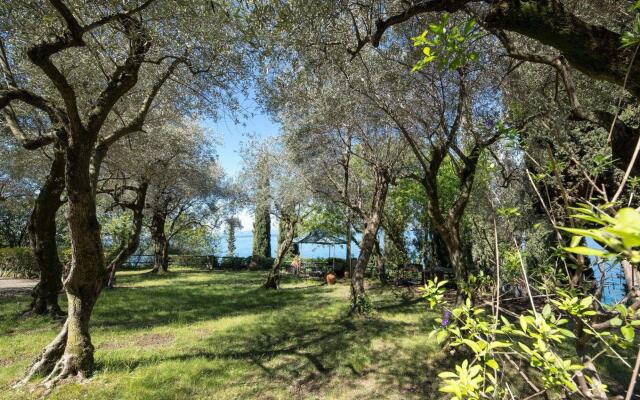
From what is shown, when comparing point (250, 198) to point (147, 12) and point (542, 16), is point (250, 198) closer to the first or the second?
point (147, 12)

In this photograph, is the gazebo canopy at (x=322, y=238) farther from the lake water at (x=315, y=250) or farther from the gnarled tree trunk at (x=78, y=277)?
the gnarled tree trunk at (x=78, y=277)

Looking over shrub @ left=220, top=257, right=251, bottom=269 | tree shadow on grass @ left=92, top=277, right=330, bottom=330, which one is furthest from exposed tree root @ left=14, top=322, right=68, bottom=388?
shrub @ left=220, top=257, right=251, bottom=269

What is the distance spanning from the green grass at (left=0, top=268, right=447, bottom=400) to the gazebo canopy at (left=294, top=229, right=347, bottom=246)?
12757mm

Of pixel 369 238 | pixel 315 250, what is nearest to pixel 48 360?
pixel 369 238

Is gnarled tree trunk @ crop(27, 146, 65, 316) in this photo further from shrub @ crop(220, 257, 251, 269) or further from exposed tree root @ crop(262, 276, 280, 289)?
shrub @ crop(220, 257, 251, 269)

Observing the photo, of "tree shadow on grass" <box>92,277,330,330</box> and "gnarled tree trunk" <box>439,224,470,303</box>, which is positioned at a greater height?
"gnarled tree trunk" <box>439,224,470,303</box>

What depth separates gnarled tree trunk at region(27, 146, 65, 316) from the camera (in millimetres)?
9453

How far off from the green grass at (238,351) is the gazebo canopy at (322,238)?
1276 centimetres

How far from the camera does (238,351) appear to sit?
7.61 meters

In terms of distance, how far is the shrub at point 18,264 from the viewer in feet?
65.0

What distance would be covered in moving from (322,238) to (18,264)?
18935mm

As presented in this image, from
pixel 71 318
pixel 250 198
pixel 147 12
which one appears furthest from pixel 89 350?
pixel 250 198

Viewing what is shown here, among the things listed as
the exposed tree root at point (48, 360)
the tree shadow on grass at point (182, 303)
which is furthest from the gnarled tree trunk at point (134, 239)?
the exposed tree root at point (48, 360)

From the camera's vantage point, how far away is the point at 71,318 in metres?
5.73
